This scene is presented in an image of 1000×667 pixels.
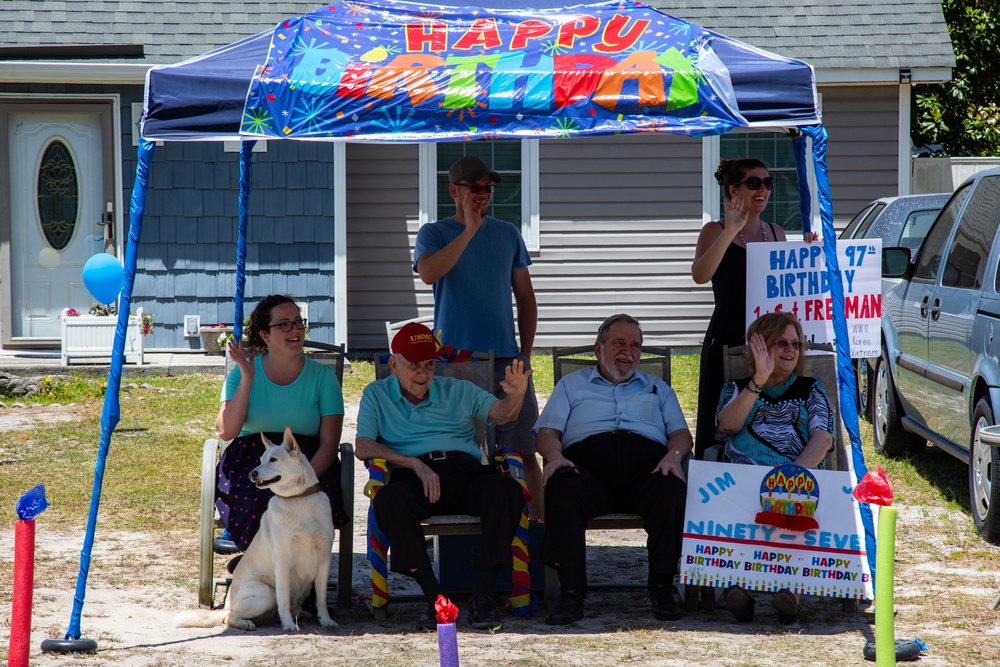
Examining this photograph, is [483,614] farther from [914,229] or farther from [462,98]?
[914,229]

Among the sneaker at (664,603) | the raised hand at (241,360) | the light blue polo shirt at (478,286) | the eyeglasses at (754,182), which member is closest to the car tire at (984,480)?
the eyeglasses at (754,182)

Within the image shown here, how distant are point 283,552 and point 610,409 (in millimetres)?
1575

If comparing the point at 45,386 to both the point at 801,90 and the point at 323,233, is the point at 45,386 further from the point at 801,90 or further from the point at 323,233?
the point at 801,90

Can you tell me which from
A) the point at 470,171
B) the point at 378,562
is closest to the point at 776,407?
the point at 470,171

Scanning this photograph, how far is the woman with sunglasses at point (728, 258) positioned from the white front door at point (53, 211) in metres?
8.14

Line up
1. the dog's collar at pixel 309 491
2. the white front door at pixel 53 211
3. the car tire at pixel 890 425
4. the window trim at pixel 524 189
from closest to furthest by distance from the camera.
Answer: the dog's collar at pixel 309 491 < the car tire at pixel 890 425 < the white front door at pixel 53 211 < the window trim at pixel 524 189

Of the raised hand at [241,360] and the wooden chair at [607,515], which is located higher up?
the raised hand at [241,360]

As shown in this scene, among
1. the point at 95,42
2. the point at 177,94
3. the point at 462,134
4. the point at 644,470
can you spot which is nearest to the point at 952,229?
the point at 644,470

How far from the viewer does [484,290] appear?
523cm

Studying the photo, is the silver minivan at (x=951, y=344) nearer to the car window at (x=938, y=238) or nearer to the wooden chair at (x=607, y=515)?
the car window at (x=938, y=238)

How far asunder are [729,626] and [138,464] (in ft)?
14.7

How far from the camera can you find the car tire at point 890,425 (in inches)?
300

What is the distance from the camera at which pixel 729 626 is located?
4535mm

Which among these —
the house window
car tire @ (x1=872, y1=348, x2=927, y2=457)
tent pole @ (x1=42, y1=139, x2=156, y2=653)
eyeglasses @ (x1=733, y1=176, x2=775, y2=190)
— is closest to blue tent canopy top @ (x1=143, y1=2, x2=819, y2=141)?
tent pole @ (x1=42, y1=139, x2=156, y2=653)
